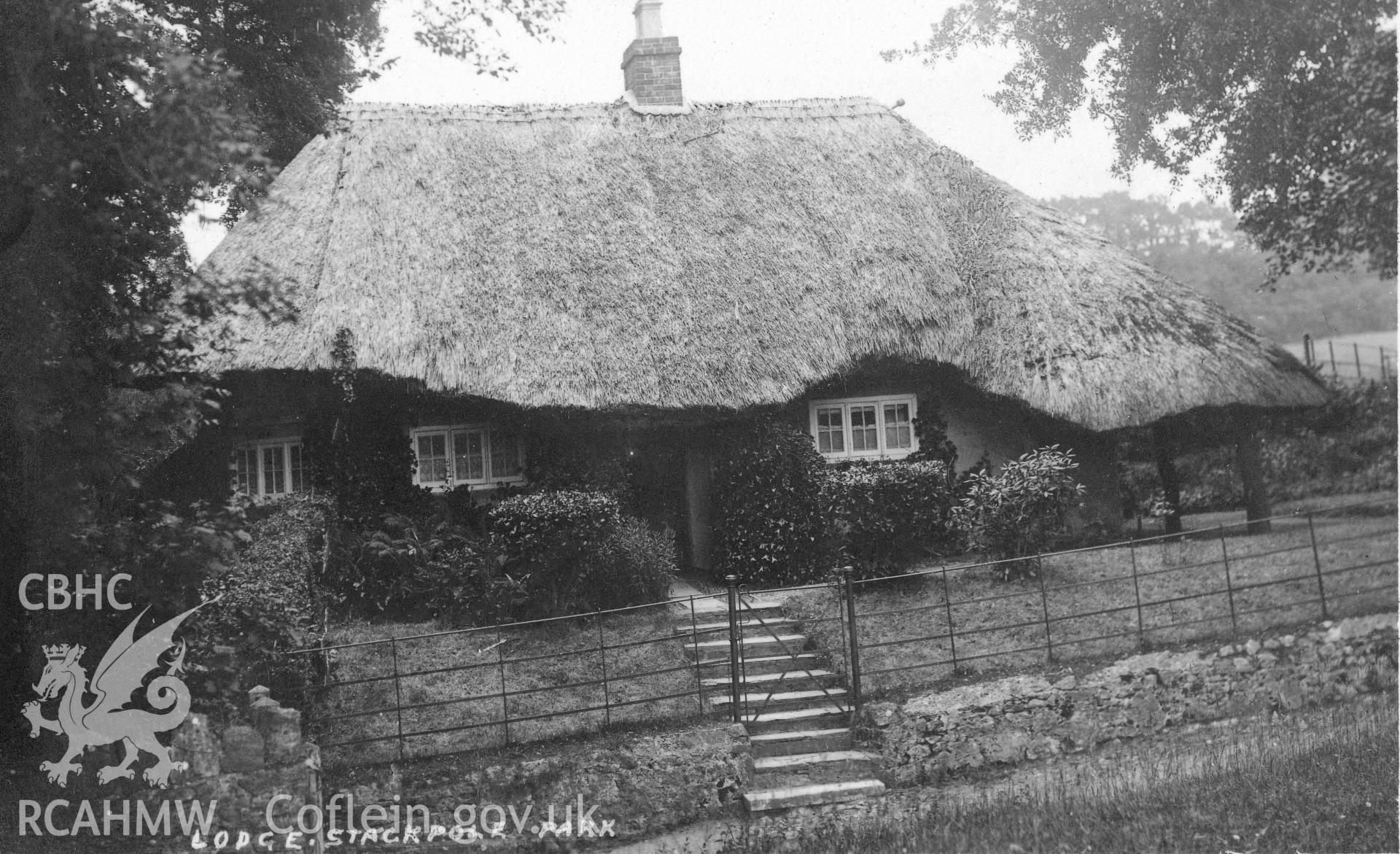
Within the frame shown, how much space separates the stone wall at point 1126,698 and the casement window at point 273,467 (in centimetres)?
547

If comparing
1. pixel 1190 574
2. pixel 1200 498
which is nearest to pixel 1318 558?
pixel 1190 574

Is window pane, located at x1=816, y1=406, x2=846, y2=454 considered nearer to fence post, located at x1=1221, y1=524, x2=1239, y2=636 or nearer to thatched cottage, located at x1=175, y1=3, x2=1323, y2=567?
thatched cottage, located at x1=175, y1=3, x2=1323, y2=567

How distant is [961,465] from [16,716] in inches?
307

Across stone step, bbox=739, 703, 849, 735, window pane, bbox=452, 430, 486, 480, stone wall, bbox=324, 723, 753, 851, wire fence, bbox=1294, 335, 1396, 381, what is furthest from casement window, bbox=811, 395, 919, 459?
stone wall, bbox=324, 723, 753, 851

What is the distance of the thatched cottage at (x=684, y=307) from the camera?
9.28 meters

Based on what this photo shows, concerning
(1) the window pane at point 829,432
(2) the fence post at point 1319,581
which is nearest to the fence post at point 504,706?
(1) the window pane at point 829,432

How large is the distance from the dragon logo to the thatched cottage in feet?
10.3

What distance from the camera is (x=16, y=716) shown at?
20.3ft

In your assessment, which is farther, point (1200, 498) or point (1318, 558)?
point (1200, 498)

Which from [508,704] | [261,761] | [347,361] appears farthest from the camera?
[347,361]

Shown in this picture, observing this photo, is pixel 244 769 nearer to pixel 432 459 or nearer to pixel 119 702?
pixel 119 702

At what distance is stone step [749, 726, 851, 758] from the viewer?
23.0 ft

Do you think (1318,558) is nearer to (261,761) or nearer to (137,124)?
(261,761)

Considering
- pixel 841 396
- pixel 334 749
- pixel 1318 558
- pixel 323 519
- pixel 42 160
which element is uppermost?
pixel 42 160
